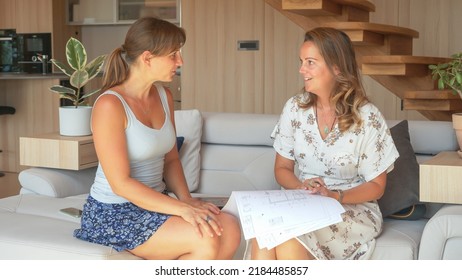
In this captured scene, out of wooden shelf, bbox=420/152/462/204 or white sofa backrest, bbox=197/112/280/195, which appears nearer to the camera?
wooden shelf, bbox=420/152/462/204

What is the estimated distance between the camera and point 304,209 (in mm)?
2191

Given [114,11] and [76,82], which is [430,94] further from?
[114,11]

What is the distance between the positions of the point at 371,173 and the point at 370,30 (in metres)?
2.18

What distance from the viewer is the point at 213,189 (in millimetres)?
3525

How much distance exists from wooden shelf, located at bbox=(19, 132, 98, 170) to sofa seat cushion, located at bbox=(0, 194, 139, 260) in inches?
11.0

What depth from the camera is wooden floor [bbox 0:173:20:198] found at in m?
5.93

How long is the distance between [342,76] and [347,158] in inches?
11.7

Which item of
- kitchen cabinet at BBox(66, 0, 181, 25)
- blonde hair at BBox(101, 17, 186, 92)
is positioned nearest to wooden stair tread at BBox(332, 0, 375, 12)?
blonde hair at BBox(101, 17, 186, 92)

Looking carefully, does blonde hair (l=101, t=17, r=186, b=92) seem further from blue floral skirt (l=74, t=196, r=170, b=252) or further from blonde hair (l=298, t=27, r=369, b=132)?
blonde hair (l=298, t=27, r=369, b=132)

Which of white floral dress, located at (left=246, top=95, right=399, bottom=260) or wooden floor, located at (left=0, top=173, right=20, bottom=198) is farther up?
→ white floral dress, located at (left=246, top=95, right=399, bottom=260)

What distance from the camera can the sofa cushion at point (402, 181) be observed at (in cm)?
292

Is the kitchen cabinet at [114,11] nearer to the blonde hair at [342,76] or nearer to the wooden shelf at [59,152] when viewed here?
the wooden shelf at [59,152]

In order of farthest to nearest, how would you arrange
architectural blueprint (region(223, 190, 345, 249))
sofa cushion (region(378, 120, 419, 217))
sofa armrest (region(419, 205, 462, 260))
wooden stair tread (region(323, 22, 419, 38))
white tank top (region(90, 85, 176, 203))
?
wooden stair tread (region(323, 22, 419, 38)) → sofa cushion (region(378, 120, 419, 217)) → sofa armrest (region(419, 205, 462, 260)) → white tank top (region(90, 85, 176, 203)) → architectural blueprint (region(223, 190, 345, 249))
